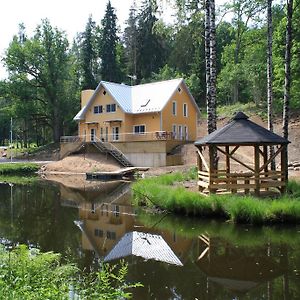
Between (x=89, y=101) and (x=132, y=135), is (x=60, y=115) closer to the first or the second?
(x=89, y=101)

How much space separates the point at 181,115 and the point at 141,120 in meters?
4.52

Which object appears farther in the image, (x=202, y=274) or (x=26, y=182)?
(x=26, y=182)

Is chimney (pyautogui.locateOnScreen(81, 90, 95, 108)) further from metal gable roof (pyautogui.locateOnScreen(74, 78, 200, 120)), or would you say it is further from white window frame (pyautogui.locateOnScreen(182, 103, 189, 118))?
white window frame (pyautogui.locateOnScreen(182, 103, 189, 118))

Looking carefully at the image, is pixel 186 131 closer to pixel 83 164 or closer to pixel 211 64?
pixel 83 164

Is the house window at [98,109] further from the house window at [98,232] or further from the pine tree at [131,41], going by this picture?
the house window at [98,232]

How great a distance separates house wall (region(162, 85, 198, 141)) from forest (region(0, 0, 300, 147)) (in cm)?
574

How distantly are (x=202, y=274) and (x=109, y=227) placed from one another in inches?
235

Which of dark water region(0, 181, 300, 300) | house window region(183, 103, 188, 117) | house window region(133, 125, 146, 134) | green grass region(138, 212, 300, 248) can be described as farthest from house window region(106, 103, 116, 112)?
green grass region(138, 212, 300, 248)

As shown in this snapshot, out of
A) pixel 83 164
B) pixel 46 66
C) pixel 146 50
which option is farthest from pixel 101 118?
pixel 146 50

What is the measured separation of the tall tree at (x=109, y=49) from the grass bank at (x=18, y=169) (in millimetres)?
24220

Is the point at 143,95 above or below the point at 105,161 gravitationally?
above

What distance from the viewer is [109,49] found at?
60688mm

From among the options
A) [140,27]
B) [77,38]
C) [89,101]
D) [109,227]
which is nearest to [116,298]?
[109,227]

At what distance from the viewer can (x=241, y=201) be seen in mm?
13422
